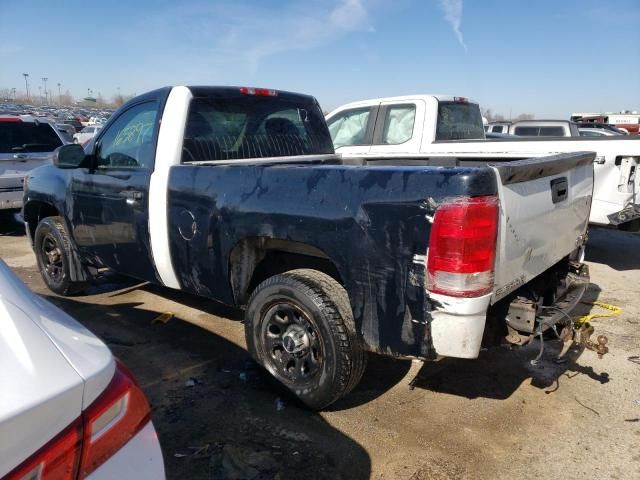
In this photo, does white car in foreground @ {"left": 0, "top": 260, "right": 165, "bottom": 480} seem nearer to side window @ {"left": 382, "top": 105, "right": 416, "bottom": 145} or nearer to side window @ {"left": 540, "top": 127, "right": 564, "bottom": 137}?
side window @ {"left": 382, "top": 105, "right": 416, "bottom": 145}

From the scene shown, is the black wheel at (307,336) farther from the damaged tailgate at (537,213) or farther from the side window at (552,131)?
the side window at (552,131)

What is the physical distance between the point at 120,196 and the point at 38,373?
2969 millimetres

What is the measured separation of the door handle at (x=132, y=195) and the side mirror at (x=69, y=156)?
606 millimetres

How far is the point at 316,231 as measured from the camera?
9.11 ft

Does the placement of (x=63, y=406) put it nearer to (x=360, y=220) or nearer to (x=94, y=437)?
(x=94, y=437)

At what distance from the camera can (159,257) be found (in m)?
3.77

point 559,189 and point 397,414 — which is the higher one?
point 559,189

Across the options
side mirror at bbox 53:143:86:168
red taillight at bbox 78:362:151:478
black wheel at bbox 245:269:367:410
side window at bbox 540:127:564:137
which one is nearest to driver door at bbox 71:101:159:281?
side mirror at bbox 53:143:86:168

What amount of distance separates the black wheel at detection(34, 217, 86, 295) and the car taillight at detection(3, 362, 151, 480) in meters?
3.90

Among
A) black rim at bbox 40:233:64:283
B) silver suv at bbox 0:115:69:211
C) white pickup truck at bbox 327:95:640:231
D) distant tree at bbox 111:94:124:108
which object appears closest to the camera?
black rim at bbox 40:233:64:283

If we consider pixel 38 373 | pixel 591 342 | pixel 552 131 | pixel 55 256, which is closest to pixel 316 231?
pixel 38 373

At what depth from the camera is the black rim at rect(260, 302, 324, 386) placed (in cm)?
302

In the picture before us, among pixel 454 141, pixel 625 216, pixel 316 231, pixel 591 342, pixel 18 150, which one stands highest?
pixel 454 141

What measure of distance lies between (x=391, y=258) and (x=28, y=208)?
449cm
